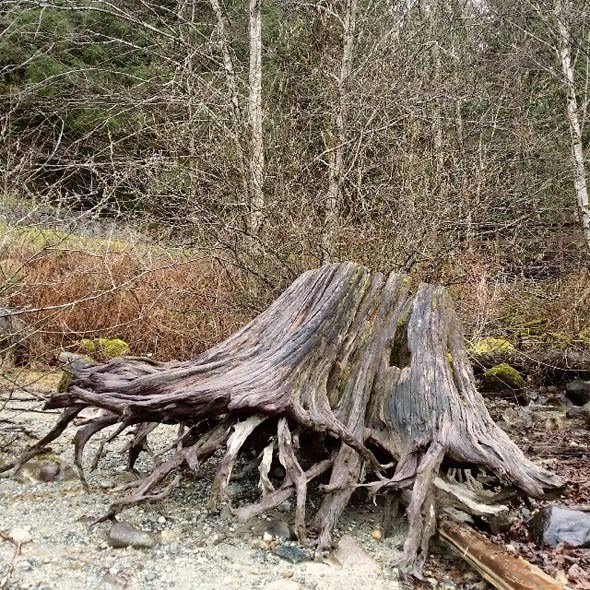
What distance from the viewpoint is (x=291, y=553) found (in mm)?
3396

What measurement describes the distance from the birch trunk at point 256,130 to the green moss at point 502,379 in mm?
3671

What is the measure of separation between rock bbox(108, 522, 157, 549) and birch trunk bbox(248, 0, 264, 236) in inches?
205

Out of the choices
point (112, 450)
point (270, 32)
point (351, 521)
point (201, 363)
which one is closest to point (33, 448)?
point (112, 450)

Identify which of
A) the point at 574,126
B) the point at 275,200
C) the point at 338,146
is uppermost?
the point at 574,126

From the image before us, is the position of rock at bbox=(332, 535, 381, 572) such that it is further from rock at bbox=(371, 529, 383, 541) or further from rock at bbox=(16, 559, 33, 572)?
rock at bbox=(16, 559, 33, 572)

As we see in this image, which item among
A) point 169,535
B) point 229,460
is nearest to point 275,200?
point 229,460

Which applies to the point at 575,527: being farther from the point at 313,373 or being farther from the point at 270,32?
the point at 270,32

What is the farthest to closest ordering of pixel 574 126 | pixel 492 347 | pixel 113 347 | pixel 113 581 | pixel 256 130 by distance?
pixel 574 126 → pixel 256 130 → pixel 492 347 → pixel 113 347 → pixel 113 581

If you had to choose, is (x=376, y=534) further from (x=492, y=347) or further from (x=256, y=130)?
(x=256, y=130)

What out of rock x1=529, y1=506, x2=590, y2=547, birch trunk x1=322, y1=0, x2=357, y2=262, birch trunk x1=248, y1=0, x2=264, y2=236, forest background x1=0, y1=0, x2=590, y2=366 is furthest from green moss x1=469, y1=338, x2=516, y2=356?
rock x1=529, y1=506, x2=590, y2=547

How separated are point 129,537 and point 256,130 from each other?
716 centimetres

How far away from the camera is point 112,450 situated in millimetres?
5160

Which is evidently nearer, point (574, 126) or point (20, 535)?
point (20, 535)

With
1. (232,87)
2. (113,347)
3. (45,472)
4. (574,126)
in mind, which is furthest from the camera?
(574,126)
